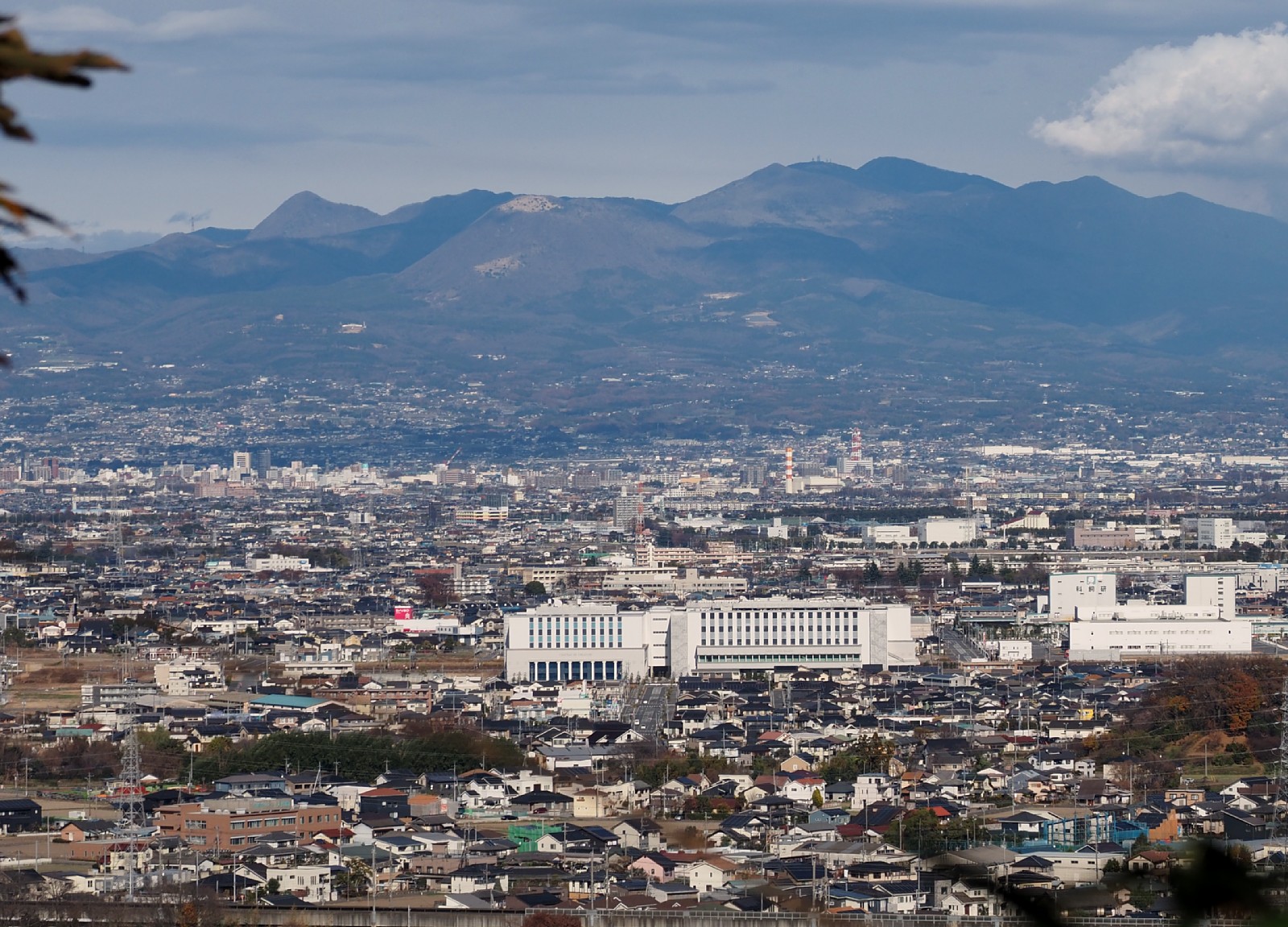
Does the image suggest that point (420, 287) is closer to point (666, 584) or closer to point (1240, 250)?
point (1240, 250)

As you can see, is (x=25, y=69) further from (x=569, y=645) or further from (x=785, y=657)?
(x=785, y=657)

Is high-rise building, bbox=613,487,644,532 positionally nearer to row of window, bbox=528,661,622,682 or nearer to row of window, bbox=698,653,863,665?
row of window, bbox=698,653,863,665

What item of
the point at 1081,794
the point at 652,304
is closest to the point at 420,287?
the point at 652,304

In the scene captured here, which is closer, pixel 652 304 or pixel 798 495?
pixel 798 495

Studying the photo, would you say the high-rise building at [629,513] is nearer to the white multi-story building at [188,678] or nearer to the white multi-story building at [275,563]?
the white multi-story building at [275,563]

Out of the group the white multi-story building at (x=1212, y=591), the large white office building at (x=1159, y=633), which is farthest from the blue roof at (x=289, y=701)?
the white multi-story building at (x=1212, y=591)

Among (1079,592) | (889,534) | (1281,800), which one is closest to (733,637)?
(1079,592)
